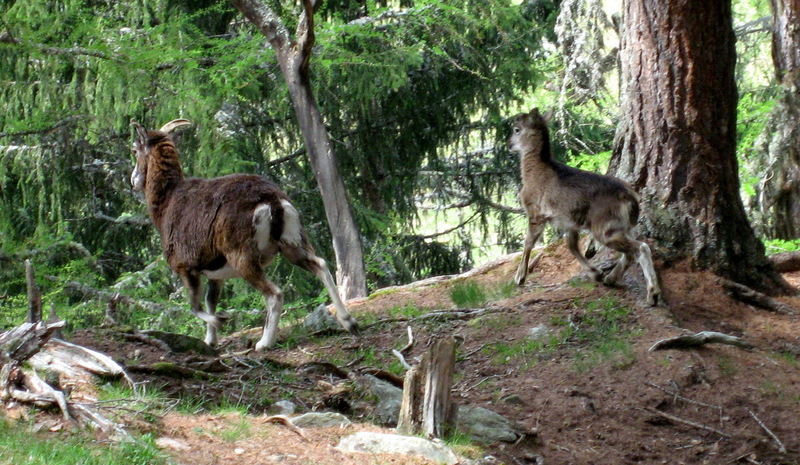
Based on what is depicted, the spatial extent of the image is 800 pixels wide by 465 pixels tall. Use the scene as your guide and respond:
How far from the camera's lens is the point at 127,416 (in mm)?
5000

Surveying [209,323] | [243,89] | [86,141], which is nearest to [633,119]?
[209,323]

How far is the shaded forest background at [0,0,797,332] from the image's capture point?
1236cm

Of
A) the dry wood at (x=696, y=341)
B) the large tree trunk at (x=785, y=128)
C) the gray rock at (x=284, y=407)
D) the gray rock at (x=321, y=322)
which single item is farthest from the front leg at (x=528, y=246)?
the large tree trunk at (x=785, y=128)

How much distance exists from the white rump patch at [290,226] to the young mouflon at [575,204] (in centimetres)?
233

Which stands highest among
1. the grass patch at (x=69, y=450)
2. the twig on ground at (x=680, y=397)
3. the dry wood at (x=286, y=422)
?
A: the grass patch at (x=69, y=450)

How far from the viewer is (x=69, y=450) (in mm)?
4297

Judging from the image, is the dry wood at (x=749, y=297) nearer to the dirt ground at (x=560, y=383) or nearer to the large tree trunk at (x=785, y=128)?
the dirt ground at (x=560, y=383)

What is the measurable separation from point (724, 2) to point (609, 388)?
4019 millimetres

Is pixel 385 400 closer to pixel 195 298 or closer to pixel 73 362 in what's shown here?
pixel 73 362

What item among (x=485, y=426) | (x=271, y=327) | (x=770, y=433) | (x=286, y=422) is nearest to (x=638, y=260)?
(x=770, y=433)

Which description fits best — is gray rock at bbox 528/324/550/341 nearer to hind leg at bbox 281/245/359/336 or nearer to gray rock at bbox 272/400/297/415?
hind leg at bbox 281/245/359/336

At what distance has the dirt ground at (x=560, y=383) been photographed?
5.34 metres

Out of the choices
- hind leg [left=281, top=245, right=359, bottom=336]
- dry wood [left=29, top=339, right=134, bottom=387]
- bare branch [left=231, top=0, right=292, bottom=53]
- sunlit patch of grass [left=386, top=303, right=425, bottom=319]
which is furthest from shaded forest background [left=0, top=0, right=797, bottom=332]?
dry wood [left=29, top=339, right=134, bottom=387]

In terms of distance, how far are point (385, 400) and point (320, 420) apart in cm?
71
